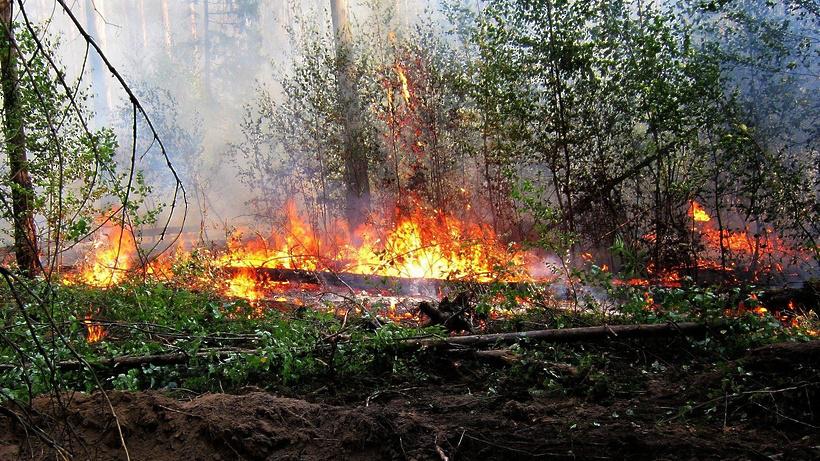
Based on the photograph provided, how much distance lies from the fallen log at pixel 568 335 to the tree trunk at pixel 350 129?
10496mm

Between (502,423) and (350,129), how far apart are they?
12.7 metres

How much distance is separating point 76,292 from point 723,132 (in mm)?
10827

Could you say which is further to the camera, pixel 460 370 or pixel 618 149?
pixel 618 149

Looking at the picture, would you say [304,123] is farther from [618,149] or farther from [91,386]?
[91,386]

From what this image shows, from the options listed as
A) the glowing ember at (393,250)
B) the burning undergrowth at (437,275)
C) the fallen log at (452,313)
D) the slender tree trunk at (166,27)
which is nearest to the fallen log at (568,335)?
the burning undergrowth at (437,275)

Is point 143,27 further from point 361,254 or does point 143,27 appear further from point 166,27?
A: point 361,254

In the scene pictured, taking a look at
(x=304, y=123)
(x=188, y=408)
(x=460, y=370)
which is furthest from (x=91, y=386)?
(x=304, y=123)

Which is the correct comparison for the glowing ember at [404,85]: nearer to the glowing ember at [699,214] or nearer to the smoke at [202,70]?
the smoke at [202,70]

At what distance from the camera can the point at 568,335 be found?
18.8 feet

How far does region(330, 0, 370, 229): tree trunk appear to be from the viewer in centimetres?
1527

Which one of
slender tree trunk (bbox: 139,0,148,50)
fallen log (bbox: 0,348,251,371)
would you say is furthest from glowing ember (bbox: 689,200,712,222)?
slender tree trunk (bbox: 139,0,148,50)

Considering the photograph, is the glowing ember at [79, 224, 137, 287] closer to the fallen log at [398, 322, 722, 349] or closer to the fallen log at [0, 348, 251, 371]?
the fallen log at [0, 348, 251, 371]

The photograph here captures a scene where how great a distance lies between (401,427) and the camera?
3697 millimetres

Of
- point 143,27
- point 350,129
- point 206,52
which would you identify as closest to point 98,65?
point 143,27
